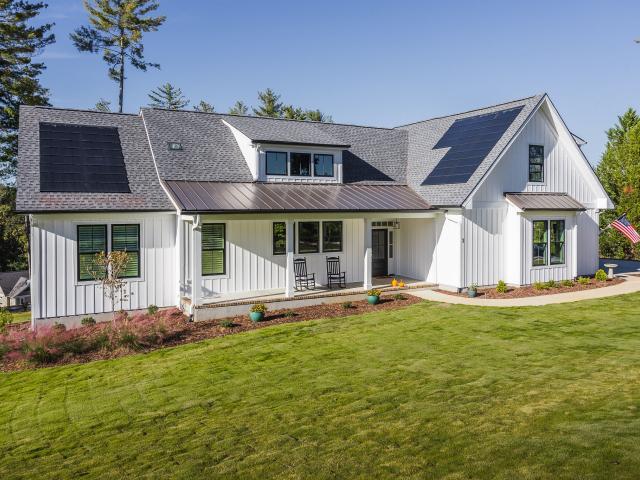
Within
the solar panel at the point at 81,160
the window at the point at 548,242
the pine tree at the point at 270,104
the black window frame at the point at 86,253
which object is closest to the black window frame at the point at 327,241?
the solar panel at the point at 81,160

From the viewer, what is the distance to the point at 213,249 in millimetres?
17641

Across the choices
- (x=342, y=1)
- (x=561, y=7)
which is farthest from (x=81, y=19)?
(x=561, y=7)

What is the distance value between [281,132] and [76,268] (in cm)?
923

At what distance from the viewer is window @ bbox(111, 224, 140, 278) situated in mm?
16469

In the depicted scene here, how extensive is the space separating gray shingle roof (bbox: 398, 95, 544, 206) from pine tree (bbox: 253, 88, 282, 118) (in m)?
34.8

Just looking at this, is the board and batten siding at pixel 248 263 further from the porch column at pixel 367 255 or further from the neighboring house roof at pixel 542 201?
the neighboring house roof at pixel 542 201

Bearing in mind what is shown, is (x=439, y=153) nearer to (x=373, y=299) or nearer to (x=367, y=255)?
(x=367, y=255)

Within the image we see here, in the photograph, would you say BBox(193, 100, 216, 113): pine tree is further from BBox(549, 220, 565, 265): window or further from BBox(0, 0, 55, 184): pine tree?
BBox(549, 220, 565, 265): window

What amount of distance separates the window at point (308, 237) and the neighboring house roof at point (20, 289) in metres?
30.0

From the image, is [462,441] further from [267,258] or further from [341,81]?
[341,81]

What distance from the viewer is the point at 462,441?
6.62 m

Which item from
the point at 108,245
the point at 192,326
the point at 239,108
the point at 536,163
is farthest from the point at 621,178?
the point at 239,108

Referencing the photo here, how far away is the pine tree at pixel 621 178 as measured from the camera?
100 feet

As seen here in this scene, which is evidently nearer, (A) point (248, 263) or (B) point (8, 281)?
(A) point (248, 263)
